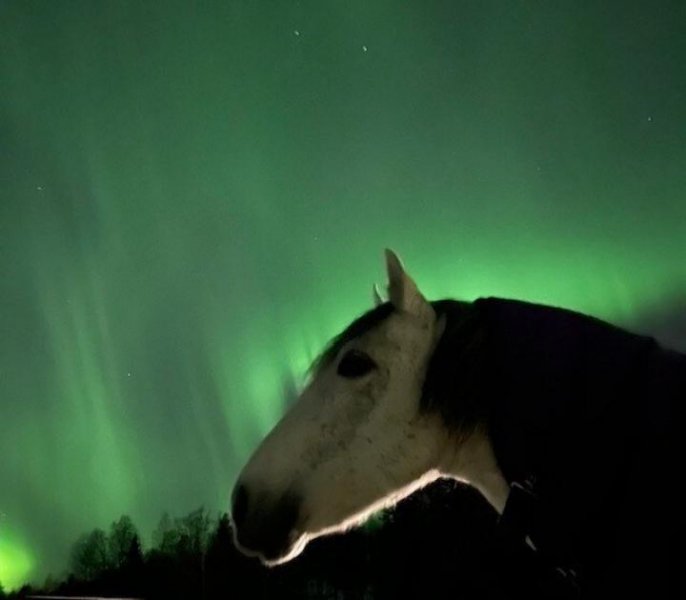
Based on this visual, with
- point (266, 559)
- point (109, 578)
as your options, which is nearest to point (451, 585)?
point (266, 559)

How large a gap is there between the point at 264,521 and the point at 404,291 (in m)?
0.74

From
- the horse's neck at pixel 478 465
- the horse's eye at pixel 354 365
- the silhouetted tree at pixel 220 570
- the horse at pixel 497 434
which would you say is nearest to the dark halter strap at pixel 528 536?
the horse at pixel 497 434

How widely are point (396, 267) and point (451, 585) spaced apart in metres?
10.3

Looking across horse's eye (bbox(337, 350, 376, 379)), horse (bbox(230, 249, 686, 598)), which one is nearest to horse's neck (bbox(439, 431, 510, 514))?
horse (bbox(230, 249, 686, 598))

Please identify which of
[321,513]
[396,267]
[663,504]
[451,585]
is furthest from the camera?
[451,585]

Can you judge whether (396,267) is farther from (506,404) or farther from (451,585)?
(451,585)

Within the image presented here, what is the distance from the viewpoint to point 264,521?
1.68m

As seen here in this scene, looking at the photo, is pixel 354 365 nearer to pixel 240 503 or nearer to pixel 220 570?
pixel 240 503

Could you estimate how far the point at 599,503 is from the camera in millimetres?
1291

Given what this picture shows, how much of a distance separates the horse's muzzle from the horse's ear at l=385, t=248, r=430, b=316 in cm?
62

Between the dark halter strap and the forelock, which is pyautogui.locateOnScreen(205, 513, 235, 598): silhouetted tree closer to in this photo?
the forelock

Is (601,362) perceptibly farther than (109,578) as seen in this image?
No

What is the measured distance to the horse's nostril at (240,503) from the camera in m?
1.70

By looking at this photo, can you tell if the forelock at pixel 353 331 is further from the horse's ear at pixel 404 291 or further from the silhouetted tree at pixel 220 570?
the silhouetted tree at pixel 220 570
